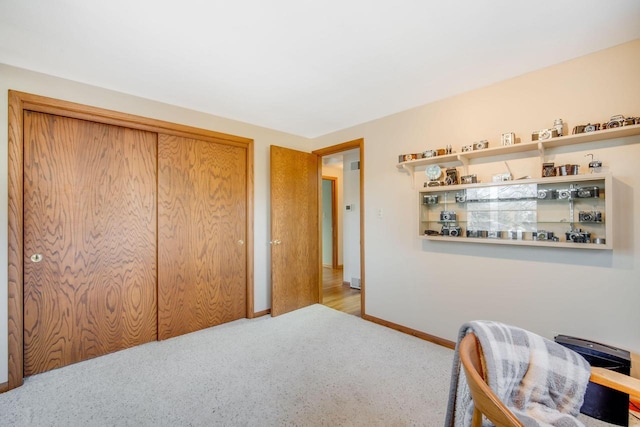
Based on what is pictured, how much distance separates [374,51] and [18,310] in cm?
314

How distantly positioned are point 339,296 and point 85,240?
3.11 m

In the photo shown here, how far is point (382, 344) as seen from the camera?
258cm

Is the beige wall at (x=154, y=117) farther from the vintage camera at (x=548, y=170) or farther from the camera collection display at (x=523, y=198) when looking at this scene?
the vintage camera at (x=548, y=170)

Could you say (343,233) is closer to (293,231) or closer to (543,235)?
(293,231)

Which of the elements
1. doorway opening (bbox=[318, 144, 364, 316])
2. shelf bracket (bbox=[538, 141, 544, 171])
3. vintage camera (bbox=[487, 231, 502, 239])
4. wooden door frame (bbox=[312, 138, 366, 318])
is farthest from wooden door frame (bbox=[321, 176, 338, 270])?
shelf bracket (bbox=[538, 141, 544, 171])

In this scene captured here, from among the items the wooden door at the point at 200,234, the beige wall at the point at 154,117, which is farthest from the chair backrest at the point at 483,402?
the beige wall at the point at 154,117

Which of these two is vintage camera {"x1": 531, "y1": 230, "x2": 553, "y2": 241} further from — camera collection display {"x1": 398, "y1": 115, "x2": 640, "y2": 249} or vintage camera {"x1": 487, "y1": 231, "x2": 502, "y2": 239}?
vintage camera {"x1": 487, "y1": 231, "x2": 502, "y2": 239}

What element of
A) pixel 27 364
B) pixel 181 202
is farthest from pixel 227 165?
pixel 27 364

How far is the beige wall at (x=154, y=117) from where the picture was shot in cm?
193

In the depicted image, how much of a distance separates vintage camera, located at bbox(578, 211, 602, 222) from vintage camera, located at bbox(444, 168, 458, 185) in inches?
34.1

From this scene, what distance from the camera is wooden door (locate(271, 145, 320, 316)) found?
3.34m

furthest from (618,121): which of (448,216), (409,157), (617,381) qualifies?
(617,381)

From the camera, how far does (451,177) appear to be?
2.48 meters

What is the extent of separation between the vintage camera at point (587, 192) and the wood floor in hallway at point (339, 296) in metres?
2.43
